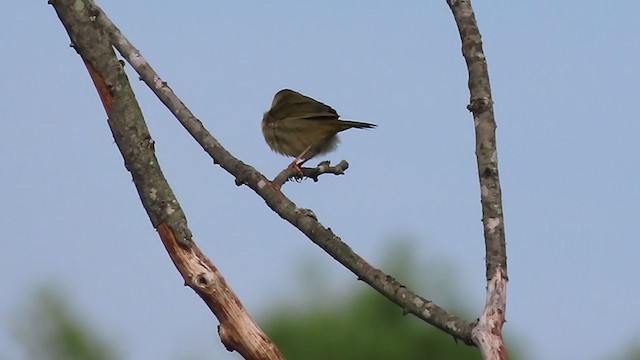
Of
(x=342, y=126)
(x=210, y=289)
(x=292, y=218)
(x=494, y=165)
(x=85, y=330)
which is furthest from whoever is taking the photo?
(x=85, y=330)

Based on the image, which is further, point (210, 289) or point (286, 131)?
point (286, 131)

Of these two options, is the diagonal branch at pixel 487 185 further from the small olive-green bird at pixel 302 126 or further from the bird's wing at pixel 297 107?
the bird's wing at pixel 297 107

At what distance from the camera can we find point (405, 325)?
1207 cm

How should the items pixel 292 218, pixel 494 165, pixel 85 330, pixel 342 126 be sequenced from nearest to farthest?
pixel 494 165 < pixel 292 218 < pixel 342 126 < pixel 85 330

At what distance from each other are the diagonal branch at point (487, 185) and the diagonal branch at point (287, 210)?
0.11m

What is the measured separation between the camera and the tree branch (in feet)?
12.0

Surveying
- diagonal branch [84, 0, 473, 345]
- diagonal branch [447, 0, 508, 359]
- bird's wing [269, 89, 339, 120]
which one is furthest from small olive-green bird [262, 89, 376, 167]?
diagonal branch [447, 0, 508, 359]

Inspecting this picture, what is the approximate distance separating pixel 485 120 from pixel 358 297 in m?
8.17

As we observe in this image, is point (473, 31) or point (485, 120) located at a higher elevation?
point (473, 31)

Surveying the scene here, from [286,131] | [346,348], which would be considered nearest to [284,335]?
[346,348]

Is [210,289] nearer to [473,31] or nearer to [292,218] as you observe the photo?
[292,218]

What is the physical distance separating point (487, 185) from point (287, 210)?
2.77 feet

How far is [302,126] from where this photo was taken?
→ 616cm

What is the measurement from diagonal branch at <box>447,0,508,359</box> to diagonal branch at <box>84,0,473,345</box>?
0.11 meters
